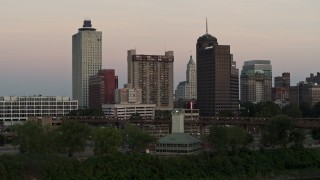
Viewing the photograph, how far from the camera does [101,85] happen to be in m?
166

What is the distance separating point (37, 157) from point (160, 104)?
12092 cm

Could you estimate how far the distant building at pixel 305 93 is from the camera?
172 m

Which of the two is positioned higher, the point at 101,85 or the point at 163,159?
the point at 101,85

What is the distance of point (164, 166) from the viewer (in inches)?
1870

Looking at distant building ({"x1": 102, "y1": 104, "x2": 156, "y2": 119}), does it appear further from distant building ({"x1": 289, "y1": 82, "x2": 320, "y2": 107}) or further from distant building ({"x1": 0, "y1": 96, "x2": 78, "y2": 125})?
distant building ({"x1": 289, "y1": 82, "x2": 320, "y2": 107})

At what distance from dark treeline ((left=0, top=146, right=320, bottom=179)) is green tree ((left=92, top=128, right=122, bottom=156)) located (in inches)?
139

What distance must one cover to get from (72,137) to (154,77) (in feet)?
383

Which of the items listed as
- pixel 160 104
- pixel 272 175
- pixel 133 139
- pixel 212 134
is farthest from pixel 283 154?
pixel 160 104

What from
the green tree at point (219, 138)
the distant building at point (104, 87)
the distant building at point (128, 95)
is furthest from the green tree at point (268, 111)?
the distant building at point (104, 87)

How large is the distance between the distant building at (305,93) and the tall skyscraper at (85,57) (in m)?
72.9

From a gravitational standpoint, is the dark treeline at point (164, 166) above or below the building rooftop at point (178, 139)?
below

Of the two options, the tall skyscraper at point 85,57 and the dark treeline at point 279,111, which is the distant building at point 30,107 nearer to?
the dark treeline at point 279,111

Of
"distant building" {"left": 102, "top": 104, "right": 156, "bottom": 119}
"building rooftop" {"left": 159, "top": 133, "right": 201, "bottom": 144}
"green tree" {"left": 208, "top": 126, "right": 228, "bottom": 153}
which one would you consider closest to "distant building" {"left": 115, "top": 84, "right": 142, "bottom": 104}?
"distant building" {"left": 102, "top": 104, "right": 156, "bottom": 119}

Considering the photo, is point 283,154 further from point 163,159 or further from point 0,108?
point 0,108
